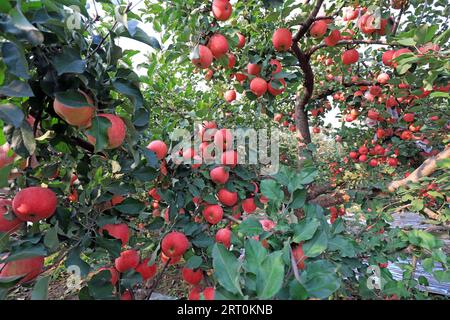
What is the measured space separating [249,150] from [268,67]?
53cm

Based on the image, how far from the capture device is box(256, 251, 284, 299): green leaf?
0.55m

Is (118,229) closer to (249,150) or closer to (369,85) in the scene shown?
(249,150)

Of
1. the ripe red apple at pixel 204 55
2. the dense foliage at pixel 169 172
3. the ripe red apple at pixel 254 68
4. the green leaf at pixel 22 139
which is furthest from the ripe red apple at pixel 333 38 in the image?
the green leaf at pixel 22 139

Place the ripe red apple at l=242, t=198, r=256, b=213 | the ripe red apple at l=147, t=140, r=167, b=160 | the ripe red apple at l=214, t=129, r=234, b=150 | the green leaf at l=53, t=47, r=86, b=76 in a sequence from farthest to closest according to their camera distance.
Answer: the ripe red apple at l=242, t=198, r=256, b=213 < the ripe red apple at l=214, t=129, r=234, b=150 < the ripe red apple at l=147, t=140, r=167, b=160 < the green leaf at l=53, t=47, r=86, b=76

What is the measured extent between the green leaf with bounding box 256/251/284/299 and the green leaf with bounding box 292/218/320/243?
190 mm

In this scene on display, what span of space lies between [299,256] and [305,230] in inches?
4.1

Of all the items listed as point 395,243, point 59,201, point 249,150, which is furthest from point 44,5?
point 395,243

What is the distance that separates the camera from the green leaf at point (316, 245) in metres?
0.74

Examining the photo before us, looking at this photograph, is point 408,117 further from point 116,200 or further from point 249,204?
point 116,200

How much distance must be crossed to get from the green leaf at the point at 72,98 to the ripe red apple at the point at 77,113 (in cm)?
1

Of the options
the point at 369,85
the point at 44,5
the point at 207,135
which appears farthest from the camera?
the point at 369,85

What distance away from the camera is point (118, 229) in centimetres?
109

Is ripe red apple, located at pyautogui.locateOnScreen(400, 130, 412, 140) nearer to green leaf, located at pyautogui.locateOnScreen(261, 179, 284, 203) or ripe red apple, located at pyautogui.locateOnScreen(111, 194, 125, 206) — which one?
green leaf, located at pyautogui.locateOnScreen(261, 179, 284, 203)

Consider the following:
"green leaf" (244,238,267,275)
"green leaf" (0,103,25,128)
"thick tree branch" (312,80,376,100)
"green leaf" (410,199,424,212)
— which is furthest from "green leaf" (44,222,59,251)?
"thick tree branch" (312,80,376,100)
